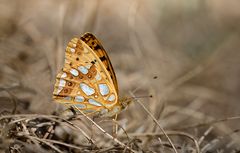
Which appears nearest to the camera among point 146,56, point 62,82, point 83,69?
point 62,82

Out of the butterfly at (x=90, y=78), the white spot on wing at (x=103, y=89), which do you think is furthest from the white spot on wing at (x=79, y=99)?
the white spot on wing at (x=103, y=89)

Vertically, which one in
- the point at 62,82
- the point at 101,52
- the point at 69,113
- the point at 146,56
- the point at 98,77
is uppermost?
the point at 146,56

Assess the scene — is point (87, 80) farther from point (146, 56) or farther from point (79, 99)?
point (146, 56)

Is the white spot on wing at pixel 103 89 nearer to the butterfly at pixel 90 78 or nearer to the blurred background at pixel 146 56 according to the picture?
the butterfly at pixel 90 78

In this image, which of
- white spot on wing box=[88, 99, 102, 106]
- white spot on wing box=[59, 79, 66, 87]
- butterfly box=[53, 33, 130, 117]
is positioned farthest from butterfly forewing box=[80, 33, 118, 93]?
white spot on wing box=[59, 79, 66, 87]

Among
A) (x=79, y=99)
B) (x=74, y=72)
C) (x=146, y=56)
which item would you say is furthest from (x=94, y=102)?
(x=146, y=56)

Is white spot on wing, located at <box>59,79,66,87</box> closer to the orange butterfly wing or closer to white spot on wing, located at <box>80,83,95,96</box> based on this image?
the orange butterfly wing

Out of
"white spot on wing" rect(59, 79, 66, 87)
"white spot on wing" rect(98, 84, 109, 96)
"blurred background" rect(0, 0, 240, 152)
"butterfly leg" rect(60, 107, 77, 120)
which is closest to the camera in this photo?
"butterfly leg" rect(60, 107, 77, 120)
